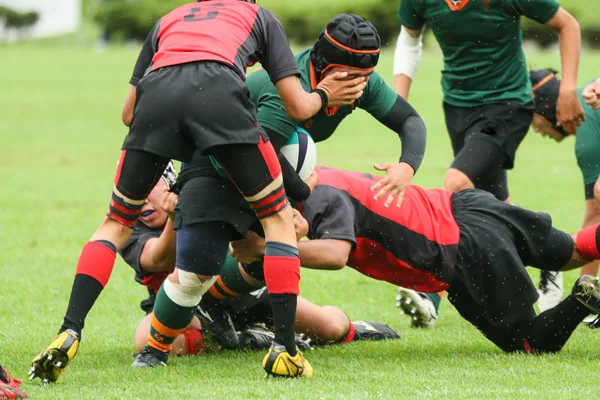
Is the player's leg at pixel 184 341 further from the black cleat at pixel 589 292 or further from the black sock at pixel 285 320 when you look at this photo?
the black cleat at pixel 589 292

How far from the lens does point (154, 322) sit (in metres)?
4.95

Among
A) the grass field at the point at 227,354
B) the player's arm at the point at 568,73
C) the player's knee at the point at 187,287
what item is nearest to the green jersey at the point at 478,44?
the player's arm at the point at 568,73

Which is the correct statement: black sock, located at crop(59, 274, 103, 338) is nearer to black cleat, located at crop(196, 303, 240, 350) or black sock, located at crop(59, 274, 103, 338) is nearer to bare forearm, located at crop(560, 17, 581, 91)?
black cleat, located at crop(196, 303, 240, 350)

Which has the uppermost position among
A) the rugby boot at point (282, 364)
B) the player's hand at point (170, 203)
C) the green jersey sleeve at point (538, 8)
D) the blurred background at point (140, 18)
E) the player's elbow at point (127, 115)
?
the player's elbow at point (127, 115)

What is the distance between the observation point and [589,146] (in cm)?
696

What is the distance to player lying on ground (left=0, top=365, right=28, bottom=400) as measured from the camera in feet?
12.8

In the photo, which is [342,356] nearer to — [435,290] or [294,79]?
[435,290]

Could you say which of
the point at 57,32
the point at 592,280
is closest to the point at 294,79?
the point at 592,280

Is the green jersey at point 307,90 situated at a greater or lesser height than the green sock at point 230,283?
greater

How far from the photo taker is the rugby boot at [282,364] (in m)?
4.43

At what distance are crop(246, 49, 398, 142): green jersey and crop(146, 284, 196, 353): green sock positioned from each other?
0.96m

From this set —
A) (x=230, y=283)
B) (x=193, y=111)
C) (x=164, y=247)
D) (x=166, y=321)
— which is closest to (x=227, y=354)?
(x=230, y=283)

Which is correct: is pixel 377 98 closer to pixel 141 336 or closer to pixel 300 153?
pixel 300 153

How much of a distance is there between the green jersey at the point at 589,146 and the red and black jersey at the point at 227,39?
3.15 meters
